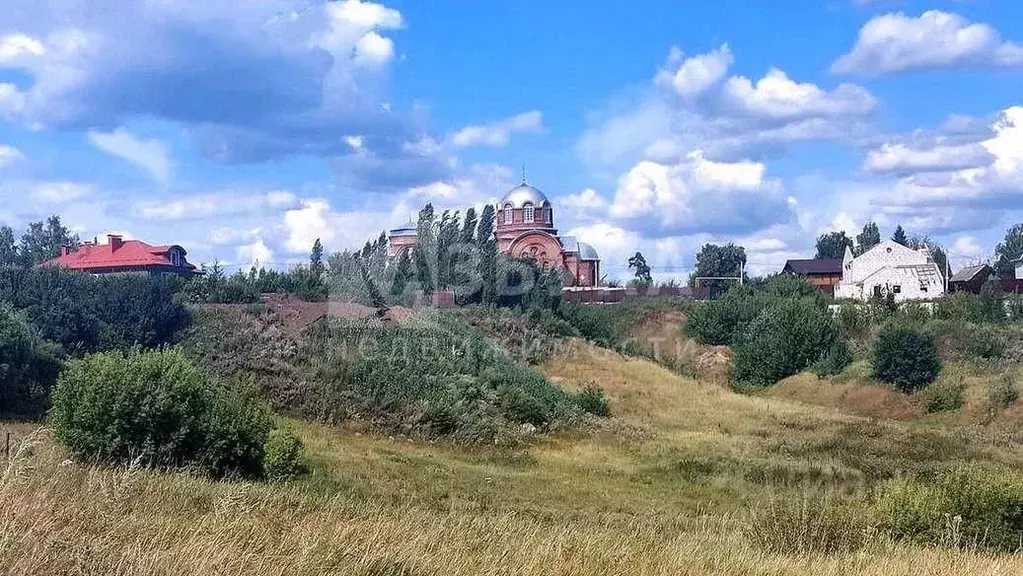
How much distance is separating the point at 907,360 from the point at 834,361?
207 inches

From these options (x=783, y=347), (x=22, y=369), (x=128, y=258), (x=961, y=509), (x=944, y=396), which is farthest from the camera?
(x=128, y=258)

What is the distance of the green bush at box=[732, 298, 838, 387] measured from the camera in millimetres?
41844

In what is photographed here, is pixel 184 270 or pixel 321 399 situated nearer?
pixel 321 399

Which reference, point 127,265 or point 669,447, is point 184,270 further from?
point 669,447

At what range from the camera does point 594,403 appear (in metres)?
28.4

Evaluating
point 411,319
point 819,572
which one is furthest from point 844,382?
point 819,572

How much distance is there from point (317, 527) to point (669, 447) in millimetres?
17475

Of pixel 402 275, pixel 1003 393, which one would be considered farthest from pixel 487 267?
pixel 1003 393

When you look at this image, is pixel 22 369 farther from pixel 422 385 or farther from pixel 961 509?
pixel 961 509

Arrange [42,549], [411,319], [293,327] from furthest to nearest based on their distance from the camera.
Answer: [411,319] < [293,327] < [42,549]

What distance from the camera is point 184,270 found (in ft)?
195

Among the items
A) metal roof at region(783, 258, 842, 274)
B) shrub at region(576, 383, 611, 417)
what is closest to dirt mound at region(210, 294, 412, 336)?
shrub at region(576, 383, 611, 417)

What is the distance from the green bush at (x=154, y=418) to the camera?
47.8 feet

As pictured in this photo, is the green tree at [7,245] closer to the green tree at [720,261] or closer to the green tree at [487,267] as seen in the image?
the green tree at [487,267]
